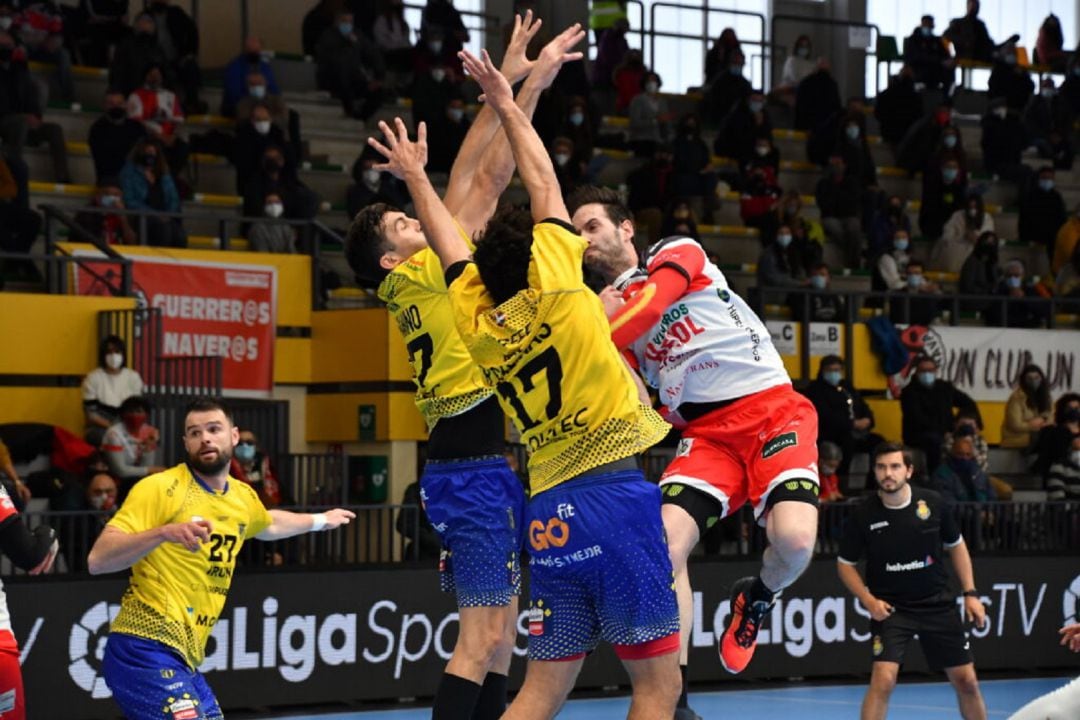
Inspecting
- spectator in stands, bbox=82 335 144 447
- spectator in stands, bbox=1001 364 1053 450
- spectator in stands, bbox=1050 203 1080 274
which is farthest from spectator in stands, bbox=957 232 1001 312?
spectator in stands, bbox=82 335 144 447

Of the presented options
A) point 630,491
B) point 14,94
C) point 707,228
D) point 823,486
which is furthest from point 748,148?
point 630,491

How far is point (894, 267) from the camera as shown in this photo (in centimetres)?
2116

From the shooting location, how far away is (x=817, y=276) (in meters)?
19.8

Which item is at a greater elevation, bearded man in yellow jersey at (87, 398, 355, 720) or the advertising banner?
bearded man in yellow jersey at (87, 398, 355, 720)

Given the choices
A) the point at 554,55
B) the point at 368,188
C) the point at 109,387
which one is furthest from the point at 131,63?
the point at 554,55

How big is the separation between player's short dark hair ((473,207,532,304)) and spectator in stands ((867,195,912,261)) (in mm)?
16133

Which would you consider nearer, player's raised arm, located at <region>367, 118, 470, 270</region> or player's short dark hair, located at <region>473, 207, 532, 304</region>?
player's short dark hair, located at <region>473, 207, 532, 304</region>

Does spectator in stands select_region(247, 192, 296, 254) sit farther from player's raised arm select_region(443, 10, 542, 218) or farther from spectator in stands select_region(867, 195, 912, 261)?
player's raised arm select_region(443, 10, 542, 218)

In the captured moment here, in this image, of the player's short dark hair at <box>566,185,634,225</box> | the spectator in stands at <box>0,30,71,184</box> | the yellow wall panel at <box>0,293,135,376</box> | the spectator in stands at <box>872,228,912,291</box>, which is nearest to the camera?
the player's short dark hair at <box>566,185,634,225</box>

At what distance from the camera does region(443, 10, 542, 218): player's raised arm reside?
6934mm

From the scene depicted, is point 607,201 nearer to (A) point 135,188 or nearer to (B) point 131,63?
(A) point 135,188

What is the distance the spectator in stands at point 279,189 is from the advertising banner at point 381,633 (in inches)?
228

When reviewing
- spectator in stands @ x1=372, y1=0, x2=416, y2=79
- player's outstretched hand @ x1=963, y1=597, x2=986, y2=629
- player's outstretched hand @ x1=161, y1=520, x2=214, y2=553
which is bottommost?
player's outstretched hand @ x1=963, y1=597, x2=986, y2=629

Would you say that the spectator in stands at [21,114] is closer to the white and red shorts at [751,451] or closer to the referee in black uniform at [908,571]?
the referee in black uniform at [908,571]
